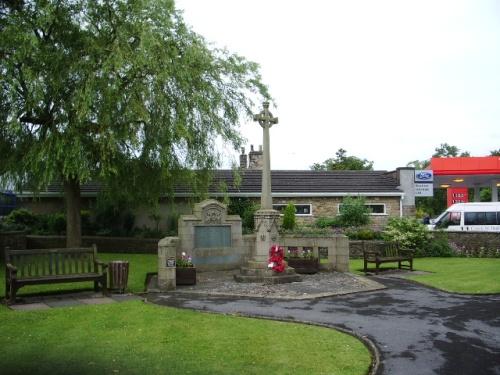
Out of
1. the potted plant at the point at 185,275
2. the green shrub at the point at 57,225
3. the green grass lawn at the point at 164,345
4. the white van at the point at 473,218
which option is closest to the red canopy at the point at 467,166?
the white van at the point at 473,218

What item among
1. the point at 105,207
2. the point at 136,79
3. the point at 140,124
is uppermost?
the point at 136,79

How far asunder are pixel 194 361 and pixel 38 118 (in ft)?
46.1

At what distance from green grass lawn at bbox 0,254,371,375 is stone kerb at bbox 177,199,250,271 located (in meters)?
5.85

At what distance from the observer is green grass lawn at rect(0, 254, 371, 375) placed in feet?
21.5

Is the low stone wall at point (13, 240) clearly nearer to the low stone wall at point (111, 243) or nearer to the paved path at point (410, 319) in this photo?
the low stone wall at point (111, 243)

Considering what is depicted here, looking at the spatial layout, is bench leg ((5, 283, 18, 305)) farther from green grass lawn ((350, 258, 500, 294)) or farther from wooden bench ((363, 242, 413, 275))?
wooden bench ((363, 242, 413, 275))

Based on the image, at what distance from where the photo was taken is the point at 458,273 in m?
16.9

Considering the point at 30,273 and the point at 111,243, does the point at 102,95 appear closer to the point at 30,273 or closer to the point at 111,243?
the point at 30,273

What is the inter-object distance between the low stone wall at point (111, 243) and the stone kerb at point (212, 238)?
7.82 meters

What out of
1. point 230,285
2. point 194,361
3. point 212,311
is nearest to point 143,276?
point 230,285

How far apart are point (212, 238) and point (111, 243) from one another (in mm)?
9571

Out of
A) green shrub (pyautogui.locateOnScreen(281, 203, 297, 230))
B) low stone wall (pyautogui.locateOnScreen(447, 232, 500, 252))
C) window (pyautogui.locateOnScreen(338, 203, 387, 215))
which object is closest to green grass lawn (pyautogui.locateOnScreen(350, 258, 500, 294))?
low stone wall (pyautogui.locateOnScreen(447, 232, 500, 252))

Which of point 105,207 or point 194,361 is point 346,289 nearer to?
point 194,361

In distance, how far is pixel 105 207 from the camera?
26.2 metres
